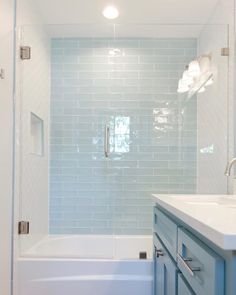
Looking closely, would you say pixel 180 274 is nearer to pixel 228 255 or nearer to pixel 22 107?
pixel 228 255

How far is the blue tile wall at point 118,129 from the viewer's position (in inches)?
122

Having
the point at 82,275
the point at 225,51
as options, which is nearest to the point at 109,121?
the point at 225,51

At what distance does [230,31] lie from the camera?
2.33 m

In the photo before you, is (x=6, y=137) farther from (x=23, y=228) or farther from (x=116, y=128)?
(x=116, y=128)

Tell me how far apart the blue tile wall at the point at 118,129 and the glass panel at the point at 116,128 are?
0.03 feet

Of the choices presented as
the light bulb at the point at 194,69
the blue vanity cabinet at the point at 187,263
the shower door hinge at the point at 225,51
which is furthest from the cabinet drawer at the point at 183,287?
the light bulb at the point at 194,69

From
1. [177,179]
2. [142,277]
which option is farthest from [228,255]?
[177,179]

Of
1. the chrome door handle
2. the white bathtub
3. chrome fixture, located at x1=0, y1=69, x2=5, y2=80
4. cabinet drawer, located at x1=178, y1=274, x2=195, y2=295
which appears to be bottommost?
the white bathtub

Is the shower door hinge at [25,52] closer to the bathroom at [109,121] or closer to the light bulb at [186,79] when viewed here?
the bathroom at [109,121]

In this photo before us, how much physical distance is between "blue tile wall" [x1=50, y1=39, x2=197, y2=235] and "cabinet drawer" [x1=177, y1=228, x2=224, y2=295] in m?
2.01

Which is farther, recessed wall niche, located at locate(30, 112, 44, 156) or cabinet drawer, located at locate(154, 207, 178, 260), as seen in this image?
recessed wall niche, located at locate(30, 112, 44, 156)

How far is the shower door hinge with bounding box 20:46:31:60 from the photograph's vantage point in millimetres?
2386

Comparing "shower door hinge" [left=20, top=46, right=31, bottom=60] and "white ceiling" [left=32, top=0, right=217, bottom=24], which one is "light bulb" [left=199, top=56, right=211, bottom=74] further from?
"shower door hinge" [left=20, top=46, right=31, bottom=60]

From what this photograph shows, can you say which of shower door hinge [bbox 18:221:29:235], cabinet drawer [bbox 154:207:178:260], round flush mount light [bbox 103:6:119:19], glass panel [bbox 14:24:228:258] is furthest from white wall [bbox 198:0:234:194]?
shower door hinge [bbox 18:221:29:235]
